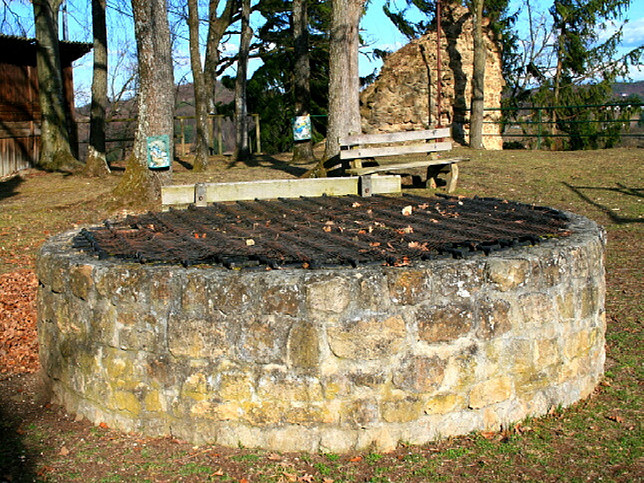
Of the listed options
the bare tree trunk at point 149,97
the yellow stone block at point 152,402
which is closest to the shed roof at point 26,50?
the bare tree trunk at point 149,97

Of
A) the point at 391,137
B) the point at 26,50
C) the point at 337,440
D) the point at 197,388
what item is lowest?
the point at 337,440

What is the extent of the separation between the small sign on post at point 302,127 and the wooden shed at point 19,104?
7.95 meters

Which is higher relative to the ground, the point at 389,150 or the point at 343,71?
the point at 343,71

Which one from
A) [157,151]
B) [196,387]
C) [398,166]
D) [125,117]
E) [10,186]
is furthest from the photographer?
[125,117]

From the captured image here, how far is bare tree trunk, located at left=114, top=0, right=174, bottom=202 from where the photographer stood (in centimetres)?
1108

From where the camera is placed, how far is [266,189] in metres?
7.84

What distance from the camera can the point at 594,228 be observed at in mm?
5184

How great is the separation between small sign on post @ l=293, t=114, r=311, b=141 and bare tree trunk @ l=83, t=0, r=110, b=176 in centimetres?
495

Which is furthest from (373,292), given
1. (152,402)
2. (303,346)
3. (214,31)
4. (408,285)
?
(214,31)

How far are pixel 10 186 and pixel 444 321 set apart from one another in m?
15.1

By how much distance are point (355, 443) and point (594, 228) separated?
263cm

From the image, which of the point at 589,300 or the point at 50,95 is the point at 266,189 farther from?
the point at 50,95

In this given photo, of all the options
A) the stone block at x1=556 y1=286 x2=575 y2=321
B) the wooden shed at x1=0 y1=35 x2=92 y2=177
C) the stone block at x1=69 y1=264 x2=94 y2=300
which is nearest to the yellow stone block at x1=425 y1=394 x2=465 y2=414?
the stone block at x1=556 y1=286 x2=575 y2=321

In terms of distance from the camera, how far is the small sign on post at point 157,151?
10.8 meters
